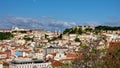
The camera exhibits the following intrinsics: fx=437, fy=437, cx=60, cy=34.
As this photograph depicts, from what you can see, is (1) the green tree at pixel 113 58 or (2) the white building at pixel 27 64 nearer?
(1) the green tree at pixel 113 58

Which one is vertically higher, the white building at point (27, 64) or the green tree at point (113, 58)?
the green tree at point (113, 58)

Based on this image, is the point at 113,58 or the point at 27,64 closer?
the point at 113,58

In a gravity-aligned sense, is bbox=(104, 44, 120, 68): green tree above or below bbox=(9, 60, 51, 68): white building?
above

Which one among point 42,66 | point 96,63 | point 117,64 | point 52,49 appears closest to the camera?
point 117,64

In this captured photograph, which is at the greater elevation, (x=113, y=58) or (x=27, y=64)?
(x=113, y=58)

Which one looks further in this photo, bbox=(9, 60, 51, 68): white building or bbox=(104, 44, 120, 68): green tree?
bbox=(9, 60, 51, 68): white building

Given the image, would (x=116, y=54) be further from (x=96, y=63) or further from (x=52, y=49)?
(x=52, y=49)

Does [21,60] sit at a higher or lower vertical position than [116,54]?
lower

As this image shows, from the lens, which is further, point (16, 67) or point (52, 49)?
point (52, 49)

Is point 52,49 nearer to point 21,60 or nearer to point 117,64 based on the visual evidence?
point 21,60

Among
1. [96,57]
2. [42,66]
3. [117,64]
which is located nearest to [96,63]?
[96,57]

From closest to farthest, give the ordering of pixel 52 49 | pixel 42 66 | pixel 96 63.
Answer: pixel 96 63 < pixel 42 66 < pixel 52 49
